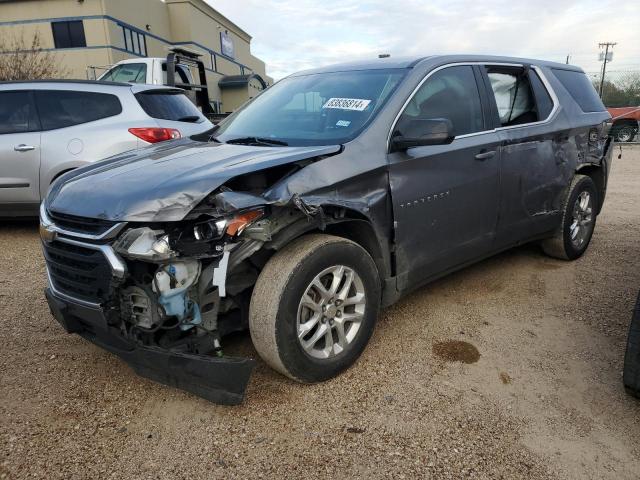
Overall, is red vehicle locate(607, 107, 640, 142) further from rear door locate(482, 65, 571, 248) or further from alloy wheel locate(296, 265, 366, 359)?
alloy wheel locate(296, 265, 366, 359)

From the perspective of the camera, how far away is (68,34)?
2627 centimetres

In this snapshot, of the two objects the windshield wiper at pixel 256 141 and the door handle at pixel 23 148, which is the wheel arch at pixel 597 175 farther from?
the door handle at pixel 23 148

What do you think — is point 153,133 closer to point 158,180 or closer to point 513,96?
point 158,180

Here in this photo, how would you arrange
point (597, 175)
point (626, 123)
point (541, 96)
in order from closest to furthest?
point (541, 96)
point (597, 175)
point (626, 123)

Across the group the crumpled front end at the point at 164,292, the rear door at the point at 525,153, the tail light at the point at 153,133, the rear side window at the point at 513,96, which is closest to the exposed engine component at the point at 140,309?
the crumpled front end at the point at 164,292

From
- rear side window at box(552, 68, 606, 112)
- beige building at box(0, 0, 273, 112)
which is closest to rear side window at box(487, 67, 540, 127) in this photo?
rear side window at box(552, 68, 606, 112)

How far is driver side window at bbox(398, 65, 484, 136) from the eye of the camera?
10.7 feet

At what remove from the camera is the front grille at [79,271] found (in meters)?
2.38

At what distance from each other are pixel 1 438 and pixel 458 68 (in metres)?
3.53

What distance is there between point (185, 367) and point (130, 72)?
9123 millimetres

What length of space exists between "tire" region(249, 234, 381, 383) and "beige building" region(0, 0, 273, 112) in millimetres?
21089

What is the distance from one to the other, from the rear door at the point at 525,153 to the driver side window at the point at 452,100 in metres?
0.19

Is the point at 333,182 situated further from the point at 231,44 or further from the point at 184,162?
the point at 231,44

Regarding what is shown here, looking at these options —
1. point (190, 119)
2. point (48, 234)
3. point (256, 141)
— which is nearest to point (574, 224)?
point (256, 141)
